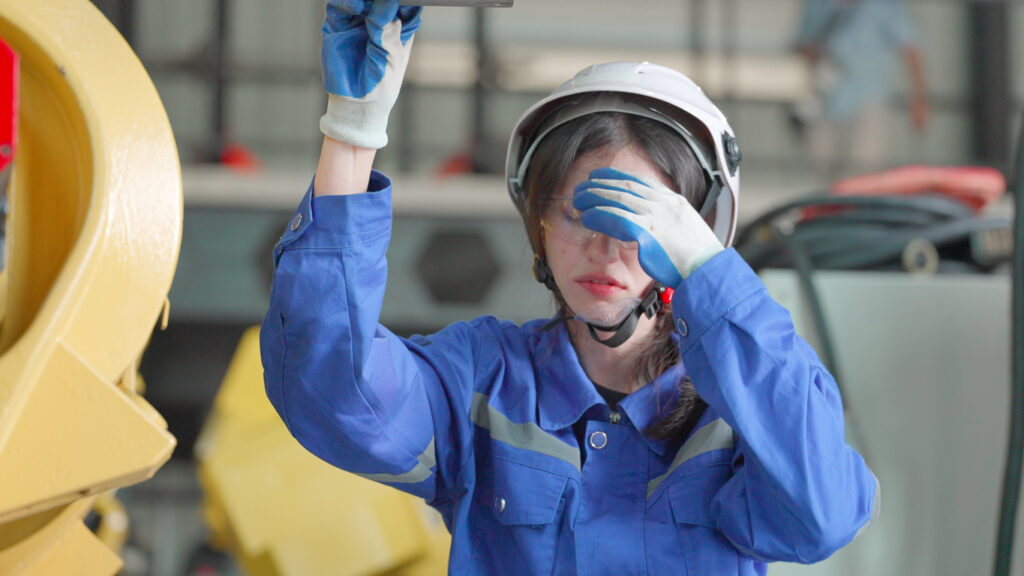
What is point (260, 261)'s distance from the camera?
12.8ft

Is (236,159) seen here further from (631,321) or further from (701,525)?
(701,525)

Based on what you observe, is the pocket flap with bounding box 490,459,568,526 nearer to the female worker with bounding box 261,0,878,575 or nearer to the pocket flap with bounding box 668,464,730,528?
the female worker with bounding box 261,0,878,575

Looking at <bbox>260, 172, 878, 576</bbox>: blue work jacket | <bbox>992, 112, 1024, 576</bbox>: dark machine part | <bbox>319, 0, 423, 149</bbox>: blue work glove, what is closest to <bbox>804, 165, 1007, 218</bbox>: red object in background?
<bbox>992, 112, 1024, 576</bbox>: dark machine part

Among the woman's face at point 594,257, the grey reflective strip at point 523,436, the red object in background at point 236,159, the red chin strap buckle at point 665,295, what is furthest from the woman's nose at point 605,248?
the red object in background at point 236,159

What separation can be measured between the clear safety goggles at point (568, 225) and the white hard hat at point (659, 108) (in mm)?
144

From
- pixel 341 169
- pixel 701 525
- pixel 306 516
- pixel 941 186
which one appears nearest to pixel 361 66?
pixel 341 169

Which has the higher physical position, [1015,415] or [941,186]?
[941,186]

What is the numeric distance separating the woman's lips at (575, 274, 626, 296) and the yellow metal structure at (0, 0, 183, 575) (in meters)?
0.52

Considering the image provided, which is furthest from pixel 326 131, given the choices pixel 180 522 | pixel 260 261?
pixel 180 522

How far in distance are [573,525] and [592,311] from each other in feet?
0.91

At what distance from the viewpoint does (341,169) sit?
3.66 ft

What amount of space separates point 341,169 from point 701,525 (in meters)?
0.63

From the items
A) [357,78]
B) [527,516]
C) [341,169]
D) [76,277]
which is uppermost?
[357,78]

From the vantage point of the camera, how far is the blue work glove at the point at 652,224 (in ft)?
3.76
